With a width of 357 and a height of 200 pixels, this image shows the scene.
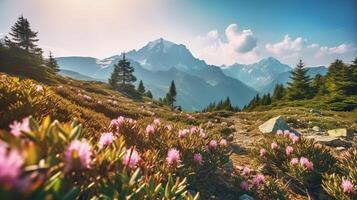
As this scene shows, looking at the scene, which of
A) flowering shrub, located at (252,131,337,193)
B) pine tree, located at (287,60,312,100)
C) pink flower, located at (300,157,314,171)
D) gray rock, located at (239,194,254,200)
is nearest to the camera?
gray rock, located at (239,194,254,200)

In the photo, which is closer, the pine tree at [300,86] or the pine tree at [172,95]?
the pine tree at [300,86]

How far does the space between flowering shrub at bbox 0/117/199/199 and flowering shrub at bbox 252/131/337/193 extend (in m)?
5.63

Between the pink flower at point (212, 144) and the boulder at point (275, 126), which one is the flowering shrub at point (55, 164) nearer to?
the pink flower at point (212, 144)

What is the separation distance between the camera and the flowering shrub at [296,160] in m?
7.78

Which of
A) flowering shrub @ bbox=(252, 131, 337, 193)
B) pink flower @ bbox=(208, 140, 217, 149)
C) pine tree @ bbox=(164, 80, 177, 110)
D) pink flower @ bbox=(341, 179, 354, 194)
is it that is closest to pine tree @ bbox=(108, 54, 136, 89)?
pine tree @ bbox=(164, 80, 177, 110)

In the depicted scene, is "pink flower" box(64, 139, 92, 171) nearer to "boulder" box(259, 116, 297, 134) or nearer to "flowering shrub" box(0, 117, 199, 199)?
"flowering shrub" box(0, 117, 199, 199)

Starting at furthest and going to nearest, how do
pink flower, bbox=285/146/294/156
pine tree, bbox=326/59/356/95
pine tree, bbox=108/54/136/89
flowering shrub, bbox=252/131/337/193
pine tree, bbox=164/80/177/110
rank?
pine tree, bbox=164/80/177/110 < pine tree, bbox=108/54/136/89 < pine tree, bbox=326/59/356/95 < pink flower, bbox=285/146/294/156 < flowering shrub, bbox=252/131/337/193

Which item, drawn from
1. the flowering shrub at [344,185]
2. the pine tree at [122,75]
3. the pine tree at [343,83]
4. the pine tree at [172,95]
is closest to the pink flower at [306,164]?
the flowering shrub at [344,185]

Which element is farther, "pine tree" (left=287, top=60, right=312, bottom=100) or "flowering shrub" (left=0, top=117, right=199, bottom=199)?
"pine tree" (left=287, top=60, right=312, bottom=100)

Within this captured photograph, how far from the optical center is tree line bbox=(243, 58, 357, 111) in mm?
63312

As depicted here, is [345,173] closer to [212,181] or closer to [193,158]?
[212,181]

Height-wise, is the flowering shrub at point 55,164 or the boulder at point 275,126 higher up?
the flowering shrub at point 55,164

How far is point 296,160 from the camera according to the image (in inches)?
308

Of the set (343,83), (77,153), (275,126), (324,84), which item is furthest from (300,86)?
(77,153)
